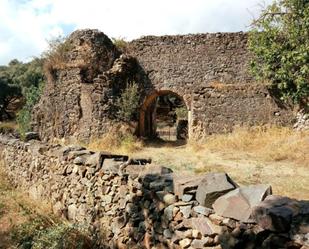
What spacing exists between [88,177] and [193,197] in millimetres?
2330

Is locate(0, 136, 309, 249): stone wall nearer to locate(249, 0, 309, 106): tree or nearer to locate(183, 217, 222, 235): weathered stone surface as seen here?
locate(183, 217, 222, 235): weathered stone surface

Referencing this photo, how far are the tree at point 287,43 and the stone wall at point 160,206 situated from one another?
518 cm

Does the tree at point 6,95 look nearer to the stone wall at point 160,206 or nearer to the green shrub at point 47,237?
the stone wall at point 160,206

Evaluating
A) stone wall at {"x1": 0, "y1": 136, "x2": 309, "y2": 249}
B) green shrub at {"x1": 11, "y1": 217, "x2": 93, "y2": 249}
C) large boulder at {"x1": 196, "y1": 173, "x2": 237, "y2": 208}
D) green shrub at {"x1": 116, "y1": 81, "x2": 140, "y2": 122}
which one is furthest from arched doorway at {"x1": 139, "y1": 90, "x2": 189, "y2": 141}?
large boulder at {"x1": 196, "y1": 173, "x2": 237, "y2": 208}

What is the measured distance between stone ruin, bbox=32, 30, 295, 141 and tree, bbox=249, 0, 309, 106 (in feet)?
10.5

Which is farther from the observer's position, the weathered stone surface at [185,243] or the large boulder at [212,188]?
the weathered stone surface at [185,243]

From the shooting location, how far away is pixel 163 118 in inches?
1128

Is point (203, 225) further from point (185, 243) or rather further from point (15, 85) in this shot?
point (15, 85)

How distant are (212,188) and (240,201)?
38cm

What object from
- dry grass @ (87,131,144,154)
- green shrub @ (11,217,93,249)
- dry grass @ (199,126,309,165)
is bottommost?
green shrub @ (11,217,93,249)

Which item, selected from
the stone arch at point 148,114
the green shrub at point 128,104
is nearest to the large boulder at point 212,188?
the green shrub at point 128,104

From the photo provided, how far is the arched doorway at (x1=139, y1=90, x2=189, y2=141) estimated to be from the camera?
1585 centimetres

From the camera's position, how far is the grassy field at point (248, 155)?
732 centimetres

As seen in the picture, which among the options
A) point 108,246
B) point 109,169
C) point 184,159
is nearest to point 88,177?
point 109,169
